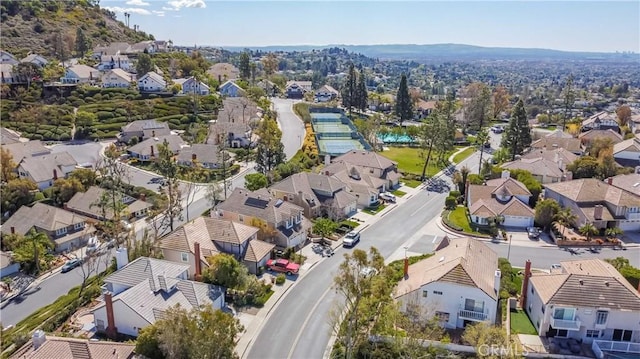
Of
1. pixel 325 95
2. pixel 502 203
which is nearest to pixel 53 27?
pixel 325 95

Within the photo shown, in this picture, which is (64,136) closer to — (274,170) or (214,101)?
(214,101)

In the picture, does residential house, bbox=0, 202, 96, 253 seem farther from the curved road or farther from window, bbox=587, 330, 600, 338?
window, bbox=587, 330, 600, 338

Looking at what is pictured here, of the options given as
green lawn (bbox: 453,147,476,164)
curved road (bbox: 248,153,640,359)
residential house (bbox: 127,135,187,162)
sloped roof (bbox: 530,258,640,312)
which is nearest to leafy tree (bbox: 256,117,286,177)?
residential house (bbox: 127,135,187,162)

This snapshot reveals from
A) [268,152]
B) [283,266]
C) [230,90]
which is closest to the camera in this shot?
[283,266]

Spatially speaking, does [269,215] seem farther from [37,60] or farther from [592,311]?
[37,60]

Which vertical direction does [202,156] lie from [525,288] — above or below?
above

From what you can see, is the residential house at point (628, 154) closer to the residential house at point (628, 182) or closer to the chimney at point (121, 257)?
the residential house at point (628, 182)

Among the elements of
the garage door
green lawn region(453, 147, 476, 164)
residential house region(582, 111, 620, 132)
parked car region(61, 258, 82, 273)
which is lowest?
parked car region(61, 258, 82, 273)
